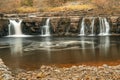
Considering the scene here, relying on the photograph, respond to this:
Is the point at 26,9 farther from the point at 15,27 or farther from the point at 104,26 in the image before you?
the point at 104,26

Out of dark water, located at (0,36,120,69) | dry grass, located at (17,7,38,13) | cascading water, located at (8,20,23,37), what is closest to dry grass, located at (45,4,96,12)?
dry grass, located at (17,7,38,13)

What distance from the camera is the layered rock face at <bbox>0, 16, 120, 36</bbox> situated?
57.3 metres

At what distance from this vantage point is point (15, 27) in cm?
5978

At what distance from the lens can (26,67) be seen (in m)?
29.3

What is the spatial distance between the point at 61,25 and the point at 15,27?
27.6 feet

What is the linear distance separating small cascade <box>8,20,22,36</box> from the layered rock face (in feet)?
1.88

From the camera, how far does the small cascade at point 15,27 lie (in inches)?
2340

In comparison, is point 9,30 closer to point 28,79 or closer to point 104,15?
point 104,15

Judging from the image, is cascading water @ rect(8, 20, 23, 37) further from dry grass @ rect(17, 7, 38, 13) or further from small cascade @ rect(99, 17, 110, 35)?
small cascade @ rect(99, 17, 110, 35)

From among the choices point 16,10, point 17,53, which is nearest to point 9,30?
point 16,10

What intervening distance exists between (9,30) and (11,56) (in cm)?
2397

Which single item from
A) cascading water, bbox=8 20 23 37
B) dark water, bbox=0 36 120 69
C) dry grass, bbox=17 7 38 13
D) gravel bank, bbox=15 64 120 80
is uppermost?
dry grass, bbox=17 7 38 13

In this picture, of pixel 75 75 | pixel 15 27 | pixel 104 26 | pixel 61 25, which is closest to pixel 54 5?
pixel 61 25

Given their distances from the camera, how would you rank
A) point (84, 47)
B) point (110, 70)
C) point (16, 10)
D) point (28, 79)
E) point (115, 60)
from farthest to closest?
point (16, 10)
point (84, 47)
point (115, 60)
point (110, 70)
point (28, 79)
